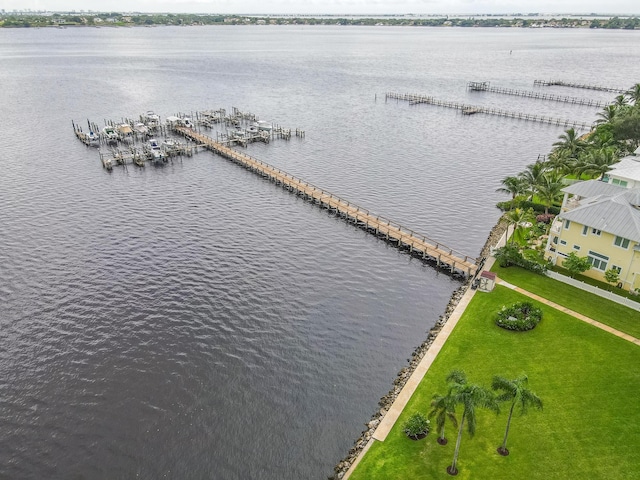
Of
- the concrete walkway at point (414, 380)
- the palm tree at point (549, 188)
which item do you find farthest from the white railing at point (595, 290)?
the palm tree at point (549, 188)

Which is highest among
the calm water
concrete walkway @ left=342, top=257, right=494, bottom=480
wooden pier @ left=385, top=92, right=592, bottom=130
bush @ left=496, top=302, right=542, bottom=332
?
wooden pier @ left=385, top=92, right=592, bottom=130

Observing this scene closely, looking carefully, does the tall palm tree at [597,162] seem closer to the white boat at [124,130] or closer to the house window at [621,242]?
the house window at [621,242]

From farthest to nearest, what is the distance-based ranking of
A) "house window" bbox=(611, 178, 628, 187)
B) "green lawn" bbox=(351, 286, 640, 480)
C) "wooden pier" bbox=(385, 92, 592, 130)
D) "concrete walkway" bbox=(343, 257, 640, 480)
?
"wooden pier" bbox=(385, 92, 592, 130) < "house window" bbox=(611, 178, 628, 187) < "concrete walkway" bbox=(343, 257, 640, 480) < "green lawn" bbox=(351, 286, 640, 480)

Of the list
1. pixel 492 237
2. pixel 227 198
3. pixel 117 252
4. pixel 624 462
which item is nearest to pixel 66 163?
pixel 227 198

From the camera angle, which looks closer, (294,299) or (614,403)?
(614,403)

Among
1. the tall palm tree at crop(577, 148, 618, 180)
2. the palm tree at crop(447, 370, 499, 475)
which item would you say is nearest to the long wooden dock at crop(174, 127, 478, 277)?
the tall palm tree at crop(577, 148, 618, 180)

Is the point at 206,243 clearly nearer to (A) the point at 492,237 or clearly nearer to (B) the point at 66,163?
(A) the point at 492,237

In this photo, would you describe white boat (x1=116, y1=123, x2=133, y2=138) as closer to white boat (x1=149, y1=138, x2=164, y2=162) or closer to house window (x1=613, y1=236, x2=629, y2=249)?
white boat (x1=149, y1=138, x2=164, y2=162)
